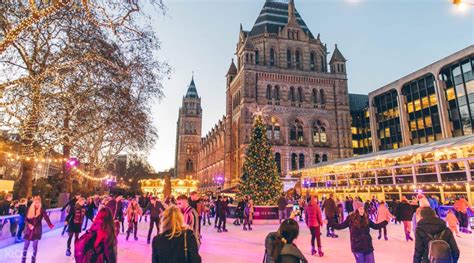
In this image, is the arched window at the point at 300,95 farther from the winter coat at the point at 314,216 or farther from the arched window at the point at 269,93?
the winter coat at the point at 314,216

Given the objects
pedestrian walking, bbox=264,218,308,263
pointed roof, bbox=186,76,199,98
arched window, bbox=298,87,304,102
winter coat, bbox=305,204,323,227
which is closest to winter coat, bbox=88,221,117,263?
pedestrian walking, bbox=264,218,308,263

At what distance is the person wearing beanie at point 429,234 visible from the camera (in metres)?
4.04

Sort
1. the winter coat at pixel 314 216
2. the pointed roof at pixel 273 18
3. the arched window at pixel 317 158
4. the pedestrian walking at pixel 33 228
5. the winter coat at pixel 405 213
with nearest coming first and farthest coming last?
the pedestrian walking at pixel 33 228 → the winter coat at pixel 314 216 → the winter coat at pixel 405 213 → the arched window at pixel 317 158 → the pointed roof at pixel 273 18

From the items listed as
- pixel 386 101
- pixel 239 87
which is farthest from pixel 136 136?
pixel 386 101

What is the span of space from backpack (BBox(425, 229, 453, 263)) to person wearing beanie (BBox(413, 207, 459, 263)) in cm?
11

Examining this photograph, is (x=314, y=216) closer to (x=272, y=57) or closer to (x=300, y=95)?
(x=300, y=95)

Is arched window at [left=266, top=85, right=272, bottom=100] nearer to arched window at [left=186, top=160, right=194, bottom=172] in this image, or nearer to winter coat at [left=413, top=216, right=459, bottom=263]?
winter coat at [left=413, top=216, right=459, bottom=263]

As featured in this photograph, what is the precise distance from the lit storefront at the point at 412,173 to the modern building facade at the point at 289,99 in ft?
34.3

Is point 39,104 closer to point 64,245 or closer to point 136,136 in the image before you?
point 64,245

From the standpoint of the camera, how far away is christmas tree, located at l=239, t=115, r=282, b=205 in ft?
61.1

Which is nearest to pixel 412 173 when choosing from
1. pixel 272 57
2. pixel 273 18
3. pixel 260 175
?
pixel 260 175

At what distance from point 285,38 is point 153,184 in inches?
1251

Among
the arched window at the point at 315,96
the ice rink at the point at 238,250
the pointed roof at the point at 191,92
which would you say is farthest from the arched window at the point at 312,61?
the pointed roof at the point at 191,92

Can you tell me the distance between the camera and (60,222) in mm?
15219
